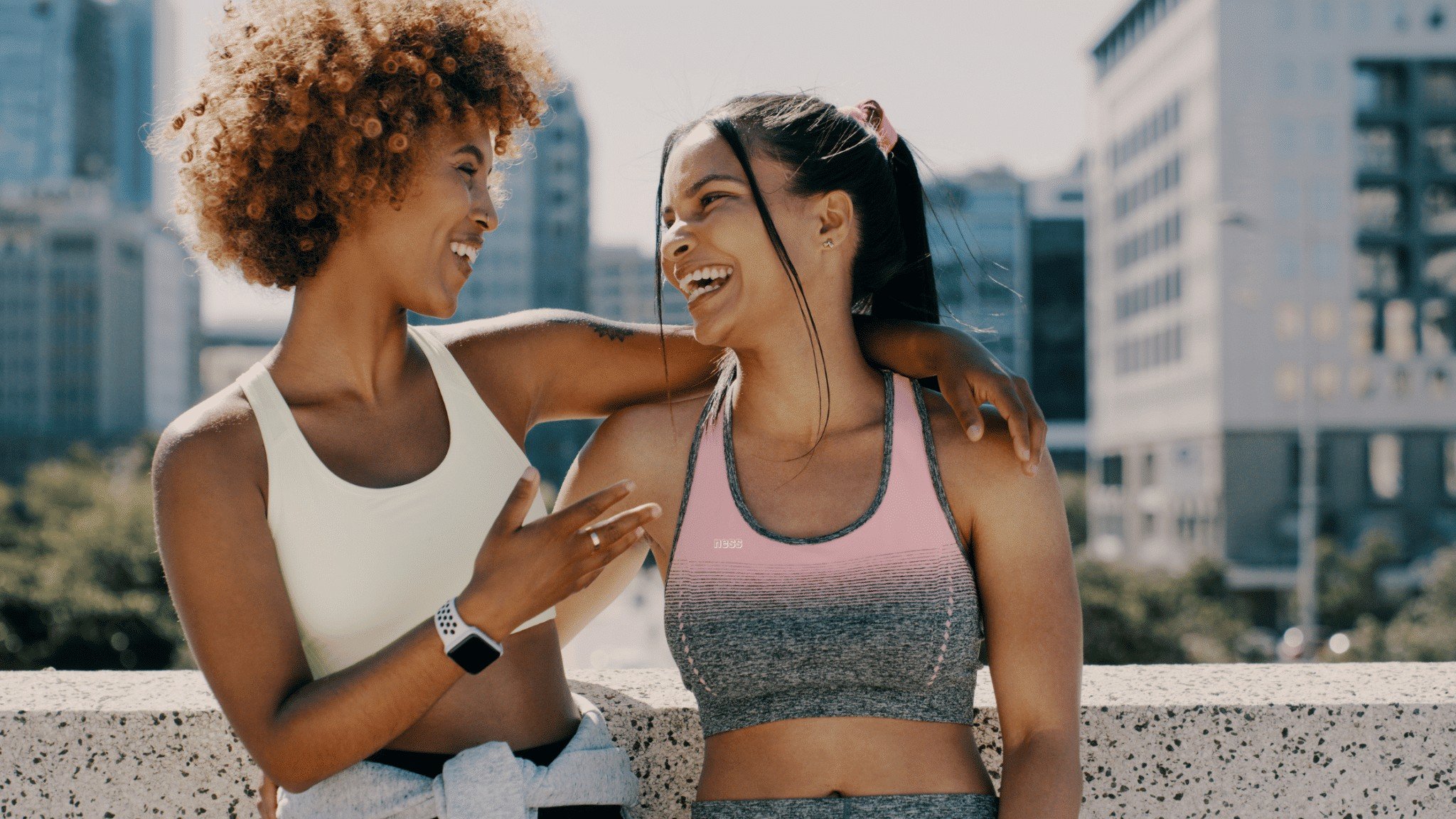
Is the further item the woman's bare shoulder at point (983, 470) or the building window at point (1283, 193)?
the building window at point (1283, 193)

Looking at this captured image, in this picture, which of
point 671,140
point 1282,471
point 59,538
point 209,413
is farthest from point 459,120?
point 1282,471

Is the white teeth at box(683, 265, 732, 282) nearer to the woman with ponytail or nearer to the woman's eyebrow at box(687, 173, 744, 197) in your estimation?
the woman with ponytail

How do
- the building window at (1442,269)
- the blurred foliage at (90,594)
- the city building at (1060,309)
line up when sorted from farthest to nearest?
the city building at (1060,309), the building window at (1442,269), the blurred foliage at (90,594)

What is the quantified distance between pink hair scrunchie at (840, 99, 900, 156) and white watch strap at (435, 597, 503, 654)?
133 cm

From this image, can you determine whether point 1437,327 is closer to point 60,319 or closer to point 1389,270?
point 1389,270

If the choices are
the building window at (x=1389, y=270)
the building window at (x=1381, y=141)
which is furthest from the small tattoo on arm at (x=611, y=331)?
the building window at (x=1381, y=141)

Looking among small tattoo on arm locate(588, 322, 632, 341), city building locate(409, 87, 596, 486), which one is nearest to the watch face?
small tattoo on arm locate(588, 322, 632, 341)

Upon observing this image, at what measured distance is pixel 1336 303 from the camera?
5856 centimetres

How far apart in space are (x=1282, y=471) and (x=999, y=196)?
42256 mm

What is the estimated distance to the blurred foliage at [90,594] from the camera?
23.9m

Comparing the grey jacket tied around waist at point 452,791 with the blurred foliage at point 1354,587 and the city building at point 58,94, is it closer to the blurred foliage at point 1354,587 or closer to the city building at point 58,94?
the blurred foliage at point 1354,587

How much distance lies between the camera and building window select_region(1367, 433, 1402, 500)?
192 ft

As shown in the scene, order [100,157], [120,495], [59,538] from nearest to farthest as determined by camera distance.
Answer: [59,538] → [120,495] → [100,157]

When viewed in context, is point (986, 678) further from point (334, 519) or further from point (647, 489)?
point (334, 519)
